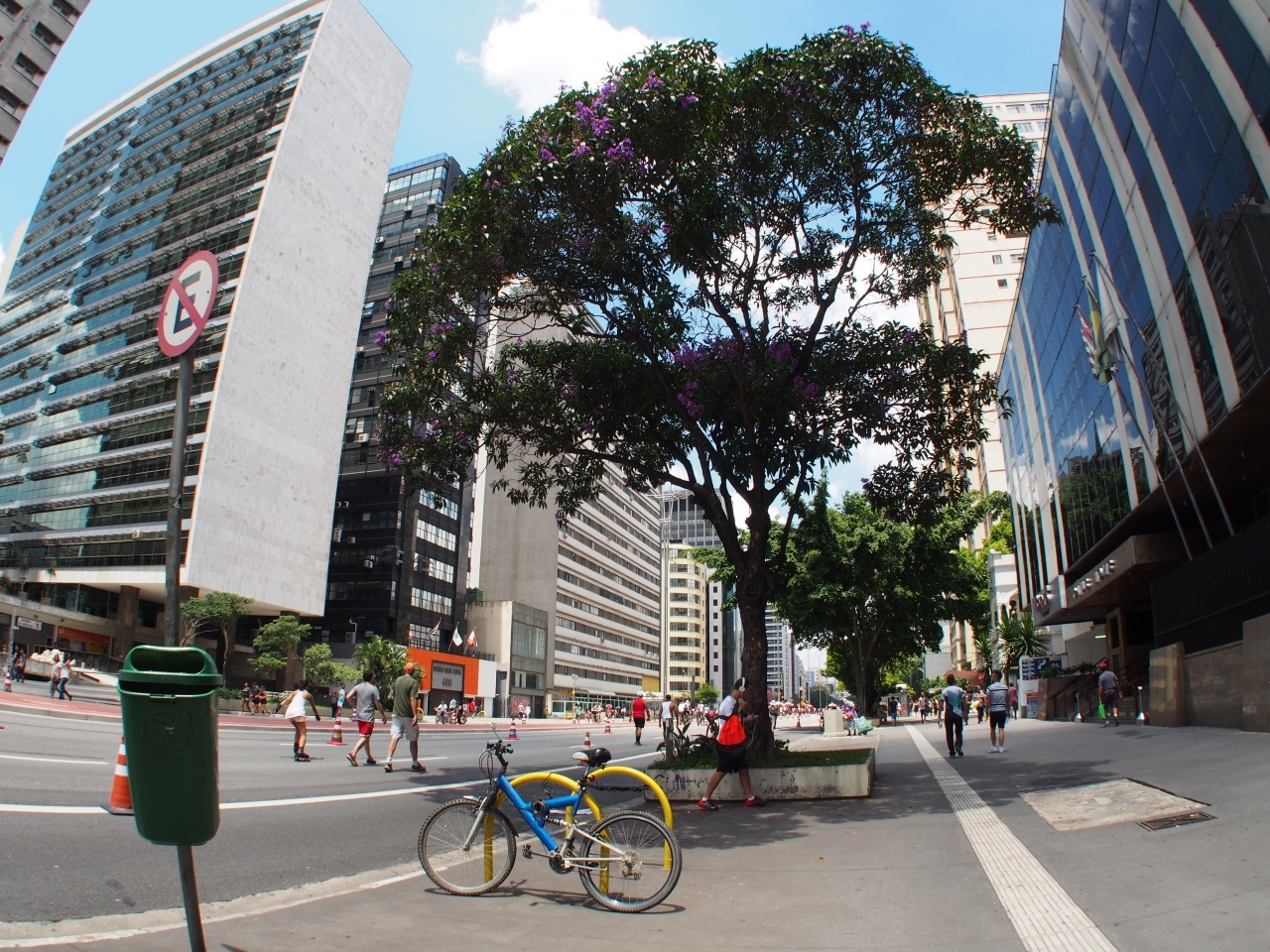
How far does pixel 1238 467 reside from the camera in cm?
1883

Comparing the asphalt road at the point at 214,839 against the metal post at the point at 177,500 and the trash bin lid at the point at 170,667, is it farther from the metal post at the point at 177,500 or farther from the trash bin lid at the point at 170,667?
the trash bin lid at the point at 170,667

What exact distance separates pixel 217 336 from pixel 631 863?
57617 millimetres

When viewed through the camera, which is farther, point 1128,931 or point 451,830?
point 451,830

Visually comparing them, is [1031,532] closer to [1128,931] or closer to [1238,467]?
[1238,467]

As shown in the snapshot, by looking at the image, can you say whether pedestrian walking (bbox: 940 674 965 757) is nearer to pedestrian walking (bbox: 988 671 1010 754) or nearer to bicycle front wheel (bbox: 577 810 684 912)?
pedestrian walking (bbox: 988 671 1010 754)

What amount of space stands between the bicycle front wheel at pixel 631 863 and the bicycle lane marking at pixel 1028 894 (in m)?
1.97

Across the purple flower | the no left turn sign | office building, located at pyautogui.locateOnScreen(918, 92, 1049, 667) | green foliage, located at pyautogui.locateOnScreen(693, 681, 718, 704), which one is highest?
office building, located at pyautogui.locateOnScreen(918, 92, 1049, 667)

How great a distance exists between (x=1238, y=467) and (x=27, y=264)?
3898 inches

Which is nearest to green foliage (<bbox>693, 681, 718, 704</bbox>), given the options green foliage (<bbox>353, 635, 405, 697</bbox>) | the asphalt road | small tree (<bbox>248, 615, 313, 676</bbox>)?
green foliage (<bbox>353, 635, 405, 697</bbox>)

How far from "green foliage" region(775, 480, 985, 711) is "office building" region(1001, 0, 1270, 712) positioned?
4.68m

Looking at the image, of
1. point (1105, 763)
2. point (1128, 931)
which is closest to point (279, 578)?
point (1105, 763)

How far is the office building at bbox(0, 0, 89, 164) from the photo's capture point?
42875 millimetres

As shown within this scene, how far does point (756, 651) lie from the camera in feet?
37.6

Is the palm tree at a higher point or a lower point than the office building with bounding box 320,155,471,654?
lower
